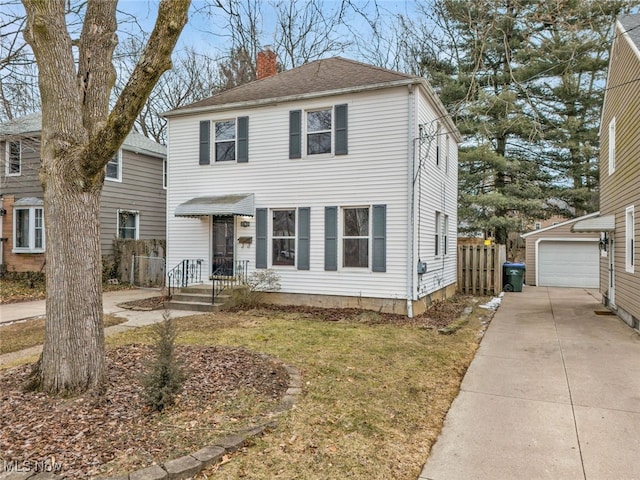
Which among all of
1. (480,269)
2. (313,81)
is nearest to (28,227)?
(313,81)

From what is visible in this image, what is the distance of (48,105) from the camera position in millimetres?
3979

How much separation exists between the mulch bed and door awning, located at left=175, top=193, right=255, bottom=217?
18.8ft

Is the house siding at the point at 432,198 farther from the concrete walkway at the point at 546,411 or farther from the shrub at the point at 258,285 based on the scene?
the shrub at the point at 258,285

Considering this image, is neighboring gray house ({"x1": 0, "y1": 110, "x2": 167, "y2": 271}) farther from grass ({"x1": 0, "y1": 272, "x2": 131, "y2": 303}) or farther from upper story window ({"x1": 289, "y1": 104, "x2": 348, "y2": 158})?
upper story window ({"x1": 289, "y1": 104, "x2": 348, "y2": 158})

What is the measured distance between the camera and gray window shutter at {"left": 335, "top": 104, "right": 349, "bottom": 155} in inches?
391

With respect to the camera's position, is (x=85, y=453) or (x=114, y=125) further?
(x=114, y=125)

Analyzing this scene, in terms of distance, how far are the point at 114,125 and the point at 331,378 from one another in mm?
3462

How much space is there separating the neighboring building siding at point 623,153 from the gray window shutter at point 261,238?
317 inches

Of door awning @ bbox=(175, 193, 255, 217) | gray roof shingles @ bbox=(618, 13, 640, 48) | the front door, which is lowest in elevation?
the front door

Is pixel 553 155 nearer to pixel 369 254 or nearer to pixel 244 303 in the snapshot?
pixel 369 254

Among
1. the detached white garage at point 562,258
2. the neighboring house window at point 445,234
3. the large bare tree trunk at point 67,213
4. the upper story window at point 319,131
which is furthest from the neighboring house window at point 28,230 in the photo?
the detached white garage at point 562,258

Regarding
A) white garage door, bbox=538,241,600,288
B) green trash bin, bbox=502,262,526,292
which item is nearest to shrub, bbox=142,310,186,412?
green trash bin, bbox=502,262,526,292

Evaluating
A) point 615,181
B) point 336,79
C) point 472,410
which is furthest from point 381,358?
point 615,181

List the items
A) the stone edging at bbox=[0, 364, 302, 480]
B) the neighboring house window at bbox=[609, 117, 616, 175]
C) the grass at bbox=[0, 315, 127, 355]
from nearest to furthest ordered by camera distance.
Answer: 1. the stone edging at bbox=[0, 364, 302, 480]
2. the grass at bbox=[0, 315, 127, 355]
3. the neighboring house window at bbox=[609, 117, 616, 175]
